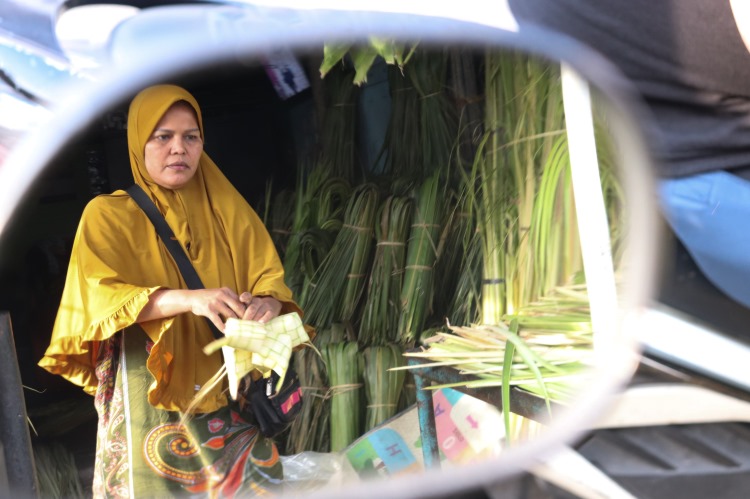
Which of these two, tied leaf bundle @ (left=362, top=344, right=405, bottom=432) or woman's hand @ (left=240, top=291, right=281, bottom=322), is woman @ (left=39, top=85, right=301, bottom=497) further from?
tied leaf bundle @ (left=362, top=344, right=405, bottom=432)

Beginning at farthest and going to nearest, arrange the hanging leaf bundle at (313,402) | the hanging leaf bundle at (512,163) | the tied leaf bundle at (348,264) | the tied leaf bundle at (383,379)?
the tied leaf bundle at (383,379), the tied leaf bundle at (348,264), the hanging leaf bundle at (512,163), the hanging leaf bundle at (313,402)

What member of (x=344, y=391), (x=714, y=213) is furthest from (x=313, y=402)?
(x=714, y=213)

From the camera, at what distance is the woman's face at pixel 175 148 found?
3.51 ft

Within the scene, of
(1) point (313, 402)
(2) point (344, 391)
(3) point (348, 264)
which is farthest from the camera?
(2) point (344, 391)

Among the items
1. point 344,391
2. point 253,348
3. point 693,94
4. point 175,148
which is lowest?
point 344,391

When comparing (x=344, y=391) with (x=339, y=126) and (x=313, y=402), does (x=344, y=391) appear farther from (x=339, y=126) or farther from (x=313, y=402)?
(x=339, y=126)

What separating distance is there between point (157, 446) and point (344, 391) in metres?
0.82

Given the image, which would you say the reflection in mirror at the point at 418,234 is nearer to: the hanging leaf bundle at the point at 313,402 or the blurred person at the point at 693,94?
the hanging leaf bundle at the point at 313,402

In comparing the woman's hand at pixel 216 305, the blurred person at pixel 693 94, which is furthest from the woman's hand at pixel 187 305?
the blurred person at pixel 693 94

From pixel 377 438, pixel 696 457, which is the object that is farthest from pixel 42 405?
pixel 696 457

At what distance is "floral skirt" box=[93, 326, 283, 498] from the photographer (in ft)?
3.93

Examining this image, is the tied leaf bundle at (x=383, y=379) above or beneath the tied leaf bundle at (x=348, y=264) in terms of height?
beneath

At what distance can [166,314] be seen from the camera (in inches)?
47.5

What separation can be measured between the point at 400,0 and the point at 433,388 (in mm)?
1077
